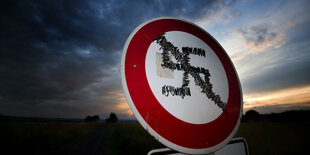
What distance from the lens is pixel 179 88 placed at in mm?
767

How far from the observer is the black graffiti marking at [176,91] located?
71 cm

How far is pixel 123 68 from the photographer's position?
2.14 feet

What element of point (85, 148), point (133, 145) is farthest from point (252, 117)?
point (85, 148)

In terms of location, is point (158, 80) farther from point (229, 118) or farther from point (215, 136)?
point (229, 118)

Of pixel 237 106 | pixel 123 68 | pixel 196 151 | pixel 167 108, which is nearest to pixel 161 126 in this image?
pixel 167 108

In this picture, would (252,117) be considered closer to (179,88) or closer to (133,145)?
(133,145)

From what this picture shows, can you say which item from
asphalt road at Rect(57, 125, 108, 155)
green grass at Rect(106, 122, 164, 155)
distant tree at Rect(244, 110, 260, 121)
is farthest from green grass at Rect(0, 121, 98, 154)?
distant tree at Rect(244, 110, 260, 121)

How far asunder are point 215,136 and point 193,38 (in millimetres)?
775

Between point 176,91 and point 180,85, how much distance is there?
6 centimetres

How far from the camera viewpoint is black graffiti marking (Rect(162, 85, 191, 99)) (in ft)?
2.34

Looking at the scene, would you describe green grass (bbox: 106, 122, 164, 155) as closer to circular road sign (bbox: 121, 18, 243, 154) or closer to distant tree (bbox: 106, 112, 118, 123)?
circular road sign (bbox: 121, 18, 243, 154)

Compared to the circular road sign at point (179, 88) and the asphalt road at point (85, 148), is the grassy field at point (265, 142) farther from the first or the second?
the circular road sign at point (179, 88)

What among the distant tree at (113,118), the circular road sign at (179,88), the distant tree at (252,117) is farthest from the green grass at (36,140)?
the distant tree at (113,118)

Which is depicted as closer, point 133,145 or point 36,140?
point 133,145
